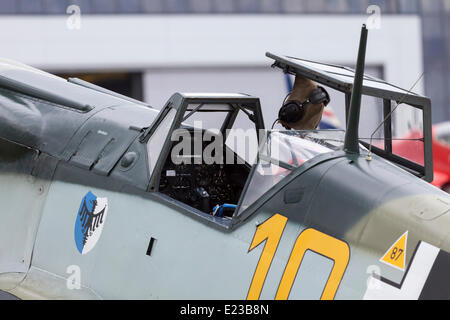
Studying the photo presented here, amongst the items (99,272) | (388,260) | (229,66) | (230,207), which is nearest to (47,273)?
(99,272)

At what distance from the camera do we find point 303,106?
5590mm

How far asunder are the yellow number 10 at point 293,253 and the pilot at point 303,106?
4.66 ft

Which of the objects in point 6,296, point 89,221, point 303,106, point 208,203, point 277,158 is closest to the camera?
point 277,158

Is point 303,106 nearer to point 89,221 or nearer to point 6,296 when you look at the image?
point 89,221

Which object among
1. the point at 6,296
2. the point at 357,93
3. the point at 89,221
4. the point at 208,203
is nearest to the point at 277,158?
the point at 357,93

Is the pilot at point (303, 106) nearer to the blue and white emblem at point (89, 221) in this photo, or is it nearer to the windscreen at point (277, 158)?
the windscreen at point (277, 158)

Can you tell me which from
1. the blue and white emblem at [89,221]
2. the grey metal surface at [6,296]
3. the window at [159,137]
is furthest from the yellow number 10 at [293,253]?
the grey metal surface at [6,296]

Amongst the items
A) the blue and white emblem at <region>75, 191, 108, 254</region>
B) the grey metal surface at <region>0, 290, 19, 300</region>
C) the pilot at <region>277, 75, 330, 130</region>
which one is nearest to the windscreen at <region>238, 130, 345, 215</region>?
the pilot at <region>277, 75, 330, 130</region>

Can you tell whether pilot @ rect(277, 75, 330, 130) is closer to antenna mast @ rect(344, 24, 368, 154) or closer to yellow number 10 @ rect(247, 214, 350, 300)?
antenna mast @ rect(344, 24, 368, 154)

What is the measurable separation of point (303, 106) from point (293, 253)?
1.73 metres

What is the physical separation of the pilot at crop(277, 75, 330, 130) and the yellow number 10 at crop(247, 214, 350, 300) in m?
1.42

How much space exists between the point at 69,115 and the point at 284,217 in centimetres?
258

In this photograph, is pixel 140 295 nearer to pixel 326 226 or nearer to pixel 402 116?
pixel 326 226

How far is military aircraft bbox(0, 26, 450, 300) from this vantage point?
3975 millimetres
